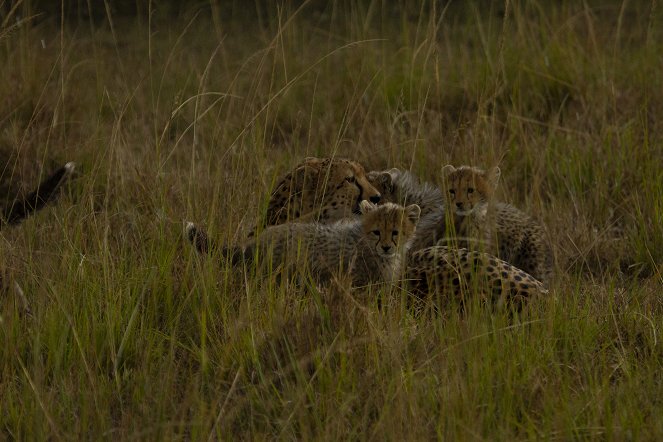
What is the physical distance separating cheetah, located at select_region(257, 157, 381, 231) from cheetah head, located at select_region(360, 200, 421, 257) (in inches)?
19.5

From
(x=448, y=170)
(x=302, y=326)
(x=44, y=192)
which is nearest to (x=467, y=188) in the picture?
(x=448, y=170)

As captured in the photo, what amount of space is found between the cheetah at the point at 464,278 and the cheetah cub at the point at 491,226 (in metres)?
0.39

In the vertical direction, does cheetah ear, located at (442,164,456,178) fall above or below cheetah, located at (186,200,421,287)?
above

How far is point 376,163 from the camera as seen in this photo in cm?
554

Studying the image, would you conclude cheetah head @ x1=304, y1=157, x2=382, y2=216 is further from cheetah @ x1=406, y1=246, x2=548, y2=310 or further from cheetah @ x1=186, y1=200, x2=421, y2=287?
cheetah @ x1=406, y1=246, x2=548, y2=310

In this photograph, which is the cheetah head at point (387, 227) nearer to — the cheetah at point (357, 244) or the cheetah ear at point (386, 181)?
the cheetah at point (357, 244)

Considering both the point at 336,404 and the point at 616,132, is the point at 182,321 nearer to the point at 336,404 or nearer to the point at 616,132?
the point at 336,404

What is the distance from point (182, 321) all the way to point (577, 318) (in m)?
1.22

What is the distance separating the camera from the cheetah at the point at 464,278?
12.4 feet

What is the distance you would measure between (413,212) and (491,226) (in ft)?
1.24

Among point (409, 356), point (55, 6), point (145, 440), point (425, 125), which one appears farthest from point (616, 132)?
point (55, 6)

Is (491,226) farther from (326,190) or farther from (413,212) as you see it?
(326,190)

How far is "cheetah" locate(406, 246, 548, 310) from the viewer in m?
3.79

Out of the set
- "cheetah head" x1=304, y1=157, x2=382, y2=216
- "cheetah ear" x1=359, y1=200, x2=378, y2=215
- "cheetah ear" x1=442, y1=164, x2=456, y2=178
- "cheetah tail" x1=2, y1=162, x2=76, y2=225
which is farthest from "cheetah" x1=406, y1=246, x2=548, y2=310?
"cheetah tail" x1=2, y1=162, x2=76, y2=225
